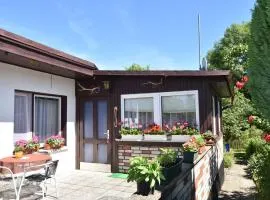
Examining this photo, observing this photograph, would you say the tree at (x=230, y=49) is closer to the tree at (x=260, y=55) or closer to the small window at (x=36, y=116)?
the small window at (x=36, y=116)

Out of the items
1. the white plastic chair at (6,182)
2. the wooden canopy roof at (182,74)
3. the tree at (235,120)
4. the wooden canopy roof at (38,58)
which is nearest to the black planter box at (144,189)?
the white plastic chair at (6,182)

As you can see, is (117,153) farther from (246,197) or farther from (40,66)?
(246,197)

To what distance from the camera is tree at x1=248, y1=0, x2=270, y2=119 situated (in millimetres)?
3828

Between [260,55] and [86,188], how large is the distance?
5248 millimetres

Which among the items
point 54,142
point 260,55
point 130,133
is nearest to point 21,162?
point 54,142

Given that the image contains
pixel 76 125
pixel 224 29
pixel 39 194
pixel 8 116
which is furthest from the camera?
pixel 224 29

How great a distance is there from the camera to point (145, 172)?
11.1ft

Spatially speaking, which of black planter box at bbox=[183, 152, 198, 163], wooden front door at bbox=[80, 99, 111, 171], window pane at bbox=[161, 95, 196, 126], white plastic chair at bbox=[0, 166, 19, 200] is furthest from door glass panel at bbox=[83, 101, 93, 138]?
black planter box at bbox=[183, 152, 198, 163]

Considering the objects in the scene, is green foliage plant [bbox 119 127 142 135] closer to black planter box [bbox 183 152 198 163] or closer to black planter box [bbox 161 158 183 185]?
black planter box [bbox 183 152 198 163]

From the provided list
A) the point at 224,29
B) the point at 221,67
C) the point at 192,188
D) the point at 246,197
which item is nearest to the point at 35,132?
the point at 192,188

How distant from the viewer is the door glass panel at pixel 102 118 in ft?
31.6

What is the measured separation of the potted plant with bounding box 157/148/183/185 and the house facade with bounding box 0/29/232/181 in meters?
4.03

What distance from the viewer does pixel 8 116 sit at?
7496mm

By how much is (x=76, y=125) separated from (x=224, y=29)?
85.5ft
